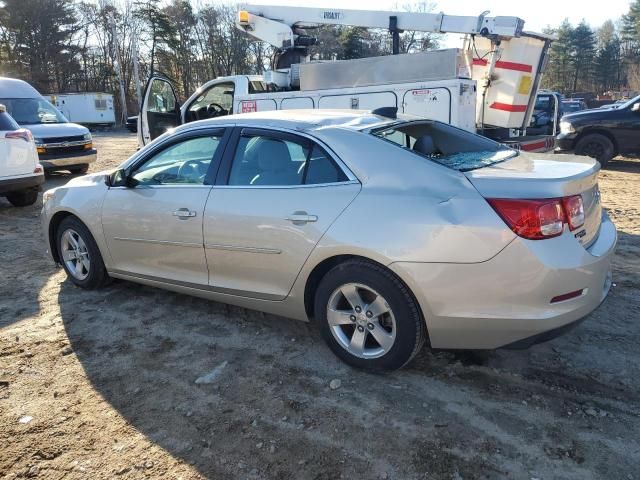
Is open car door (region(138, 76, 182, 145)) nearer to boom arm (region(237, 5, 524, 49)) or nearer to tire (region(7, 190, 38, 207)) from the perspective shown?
tire (region(7, 190, 38, 207))

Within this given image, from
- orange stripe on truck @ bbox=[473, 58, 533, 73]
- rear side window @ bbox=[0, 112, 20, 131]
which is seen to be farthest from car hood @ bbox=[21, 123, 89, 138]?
orange stripe on truck @ bbox=[473, 58, 533, 73]

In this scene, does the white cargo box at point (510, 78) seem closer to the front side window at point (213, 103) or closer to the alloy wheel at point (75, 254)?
the front side window at point (213, 103)

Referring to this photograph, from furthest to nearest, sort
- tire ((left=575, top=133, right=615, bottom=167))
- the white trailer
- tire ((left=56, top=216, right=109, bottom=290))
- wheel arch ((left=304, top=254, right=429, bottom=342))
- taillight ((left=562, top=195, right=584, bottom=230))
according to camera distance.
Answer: the white trailer < tire ((left=575, top=133, right=615, bottom=167)) < tire ((left=56, top=216, right=109, bottom=290)) < wheel arch ((left=304, top=254, right=429, bottom=342)) < taillight ((left=562, top=195, right=584, bottom=230))

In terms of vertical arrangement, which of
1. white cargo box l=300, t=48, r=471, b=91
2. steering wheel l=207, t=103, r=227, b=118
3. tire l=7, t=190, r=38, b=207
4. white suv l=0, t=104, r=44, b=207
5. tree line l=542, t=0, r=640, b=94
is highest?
tree line l=542, t=0, r=640, b=94

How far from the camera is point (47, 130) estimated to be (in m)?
11.3

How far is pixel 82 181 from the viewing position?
474 cm

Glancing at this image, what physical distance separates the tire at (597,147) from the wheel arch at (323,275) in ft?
34.1

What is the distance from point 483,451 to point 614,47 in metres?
71.0

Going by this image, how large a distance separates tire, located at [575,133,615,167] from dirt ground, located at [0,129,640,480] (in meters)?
8.62

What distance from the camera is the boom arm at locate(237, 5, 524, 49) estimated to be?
8.14 meters

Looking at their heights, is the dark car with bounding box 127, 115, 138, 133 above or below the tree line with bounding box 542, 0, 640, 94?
below

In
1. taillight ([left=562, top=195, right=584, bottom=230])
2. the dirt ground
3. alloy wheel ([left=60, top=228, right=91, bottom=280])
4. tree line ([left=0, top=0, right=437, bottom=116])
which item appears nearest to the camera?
the dirt ground

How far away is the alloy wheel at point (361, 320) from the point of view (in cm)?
309

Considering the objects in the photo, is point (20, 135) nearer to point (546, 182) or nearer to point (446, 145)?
point (446, 145)
